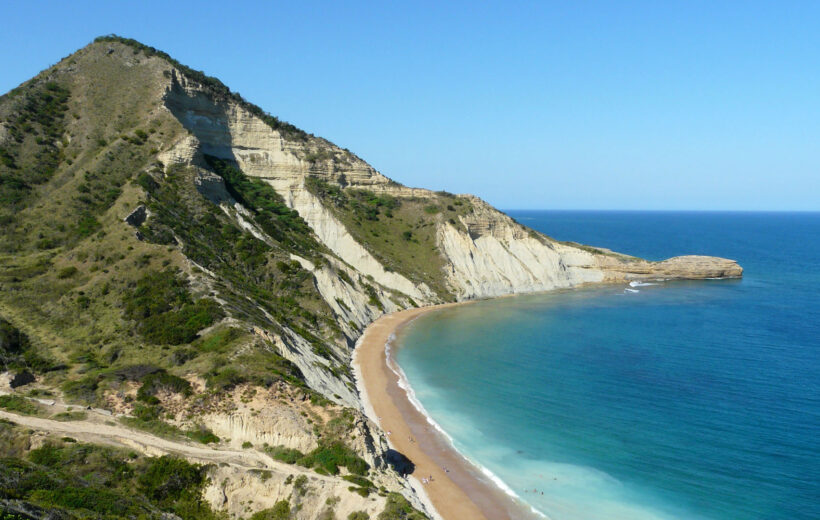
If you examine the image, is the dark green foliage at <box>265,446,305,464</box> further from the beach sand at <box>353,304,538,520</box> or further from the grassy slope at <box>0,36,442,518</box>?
the beach sand at <box>353,304,538,520</box>

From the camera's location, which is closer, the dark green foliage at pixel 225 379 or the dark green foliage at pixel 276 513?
the dark green foliage at pixel 276 513

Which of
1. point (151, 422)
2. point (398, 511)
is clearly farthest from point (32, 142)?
point (398, 511)

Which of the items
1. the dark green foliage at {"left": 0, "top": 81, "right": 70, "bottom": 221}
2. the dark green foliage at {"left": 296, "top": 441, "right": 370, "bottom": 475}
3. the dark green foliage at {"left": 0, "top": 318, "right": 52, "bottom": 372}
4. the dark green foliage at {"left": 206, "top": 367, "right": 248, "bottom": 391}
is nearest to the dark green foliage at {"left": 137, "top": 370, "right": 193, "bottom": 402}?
the dark green foliage at {"left": 206, "top": 367, "right": 248, "bottom": 391}

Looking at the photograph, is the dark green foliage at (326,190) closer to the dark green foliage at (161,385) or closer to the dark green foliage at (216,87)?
the dark green foliage at (216,87)

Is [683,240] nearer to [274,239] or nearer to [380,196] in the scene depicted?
[380,196]

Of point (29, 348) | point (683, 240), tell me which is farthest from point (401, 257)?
point (683, 240)

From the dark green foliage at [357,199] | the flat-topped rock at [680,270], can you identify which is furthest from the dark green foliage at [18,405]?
the flat-topped rock at [680,270]
